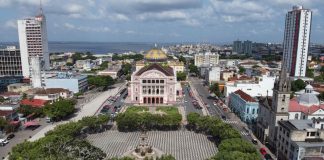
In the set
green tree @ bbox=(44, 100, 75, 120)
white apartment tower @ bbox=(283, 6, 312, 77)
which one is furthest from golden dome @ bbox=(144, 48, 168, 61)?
green tree @ bbox=(44, 100, 75, 120)

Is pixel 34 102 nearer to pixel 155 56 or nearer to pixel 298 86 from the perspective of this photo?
pixel 155 56

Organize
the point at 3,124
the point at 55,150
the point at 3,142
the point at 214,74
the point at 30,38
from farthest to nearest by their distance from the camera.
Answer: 1. the point at 30,38
2. the point at 214,74
3. the point at 3,124
4. the point at 3,142
5. the point at 55,150

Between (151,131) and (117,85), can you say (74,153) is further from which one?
(117,85)

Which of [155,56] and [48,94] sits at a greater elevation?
[155,56]

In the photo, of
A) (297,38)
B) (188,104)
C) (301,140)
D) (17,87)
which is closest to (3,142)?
(188,104)

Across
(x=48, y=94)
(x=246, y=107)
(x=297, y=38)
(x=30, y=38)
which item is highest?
(x=30, y=38)
